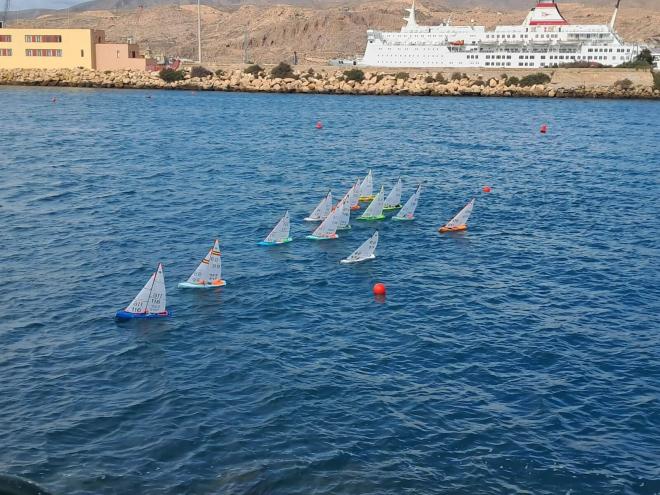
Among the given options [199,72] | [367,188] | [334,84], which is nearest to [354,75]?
[334,84]

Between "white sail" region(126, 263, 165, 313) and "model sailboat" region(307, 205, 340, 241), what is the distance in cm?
1388

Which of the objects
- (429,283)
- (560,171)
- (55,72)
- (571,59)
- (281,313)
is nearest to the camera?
(281,313)

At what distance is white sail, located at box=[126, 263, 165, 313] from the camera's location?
29.1 m

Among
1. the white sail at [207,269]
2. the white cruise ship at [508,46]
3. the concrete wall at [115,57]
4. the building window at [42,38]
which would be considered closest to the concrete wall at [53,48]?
the building window at [42,38]

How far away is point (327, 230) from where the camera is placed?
4225cm

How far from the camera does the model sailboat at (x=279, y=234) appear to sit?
40.6 metres

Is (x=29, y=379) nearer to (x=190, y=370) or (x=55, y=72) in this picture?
(x=190, y=370)

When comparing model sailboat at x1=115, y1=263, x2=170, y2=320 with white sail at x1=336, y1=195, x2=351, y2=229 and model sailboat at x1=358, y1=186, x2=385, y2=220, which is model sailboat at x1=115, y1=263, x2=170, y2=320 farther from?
model sailboat at x1=358, y1=186, x2=385, y2=220

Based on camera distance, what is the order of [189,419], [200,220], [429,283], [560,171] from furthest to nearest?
[560,171] → [200,220] → [429,283] → [189,419]

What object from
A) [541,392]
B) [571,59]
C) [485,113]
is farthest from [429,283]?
[571,59]

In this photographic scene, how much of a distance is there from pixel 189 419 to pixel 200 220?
23.9 meters

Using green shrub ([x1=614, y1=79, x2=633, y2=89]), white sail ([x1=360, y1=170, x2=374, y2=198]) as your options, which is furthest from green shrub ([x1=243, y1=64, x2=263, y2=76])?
white sail ([x1=360, y1=170, x2=374, y2=198])

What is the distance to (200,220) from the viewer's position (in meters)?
45.0

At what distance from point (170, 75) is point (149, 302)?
5263 inches
